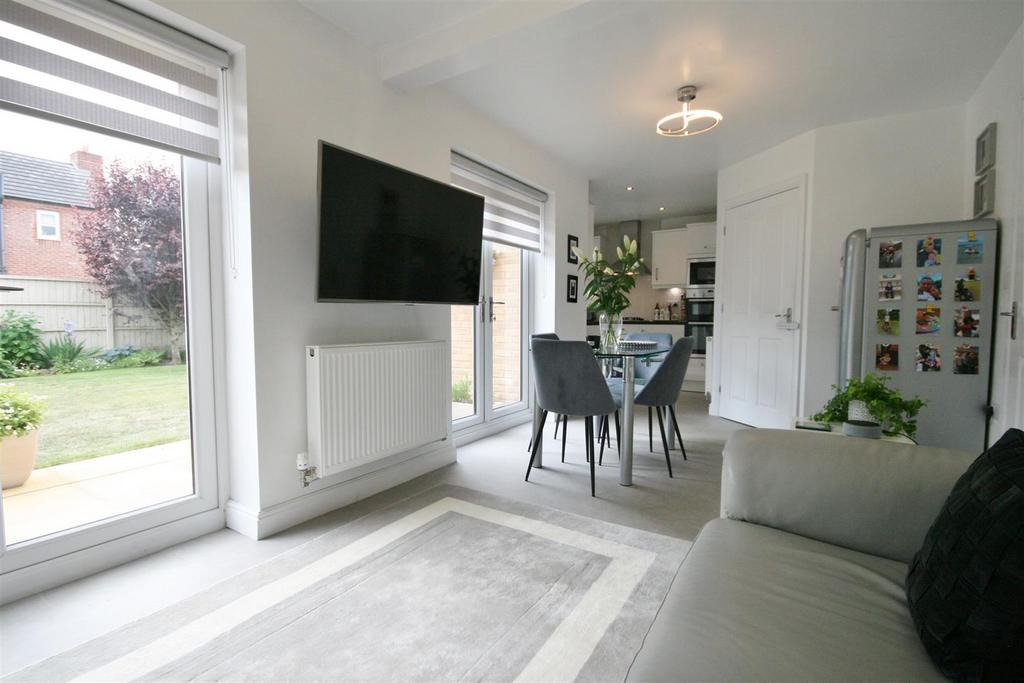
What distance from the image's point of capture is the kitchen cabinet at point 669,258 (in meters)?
6.71

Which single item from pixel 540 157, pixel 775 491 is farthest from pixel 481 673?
pixel 540 157

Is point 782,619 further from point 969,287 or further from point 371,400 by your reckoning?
point 969,287

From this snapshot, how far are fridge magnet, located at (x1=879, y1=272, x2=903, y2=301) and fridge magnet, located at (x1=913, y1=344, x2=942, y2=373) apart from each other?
0.34 meters

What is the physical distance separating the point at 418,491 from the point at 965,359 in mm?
3366

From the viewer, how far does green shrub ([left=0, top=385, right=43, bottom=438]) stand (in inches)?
65.8

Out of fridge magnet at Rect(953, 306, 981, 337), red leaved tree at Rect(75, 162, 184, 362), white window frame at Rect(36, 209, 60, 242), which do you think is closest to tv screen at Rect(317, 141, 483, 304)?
red leaved tree at Rect(75, 162, 184, 362)

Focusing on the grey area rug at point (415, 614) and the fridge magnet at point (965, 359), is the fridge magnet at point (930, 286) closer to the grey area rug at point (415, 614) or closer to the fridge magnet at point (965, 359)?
the fridge magnet at point (965, 359)

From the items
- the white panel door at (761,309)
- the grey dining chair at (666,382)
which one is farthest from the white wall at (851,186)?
the grey dining chair at (666,382)

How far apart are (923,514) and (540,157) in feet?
12.8

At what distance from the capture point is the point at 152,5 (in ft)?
5.83

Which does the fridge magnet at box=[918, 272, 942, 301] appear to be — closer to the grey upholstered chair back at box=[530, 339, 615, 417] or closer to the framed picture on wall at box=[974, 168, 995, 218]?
the framed picture on wall at box=[974, 168, 995, 218]

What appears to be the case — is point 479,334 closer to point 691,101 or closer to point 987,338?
point 691,101

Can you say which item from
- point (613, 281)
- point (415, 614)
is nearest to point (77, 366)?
point (415, 614)

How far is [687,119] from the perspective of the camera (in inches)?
125
